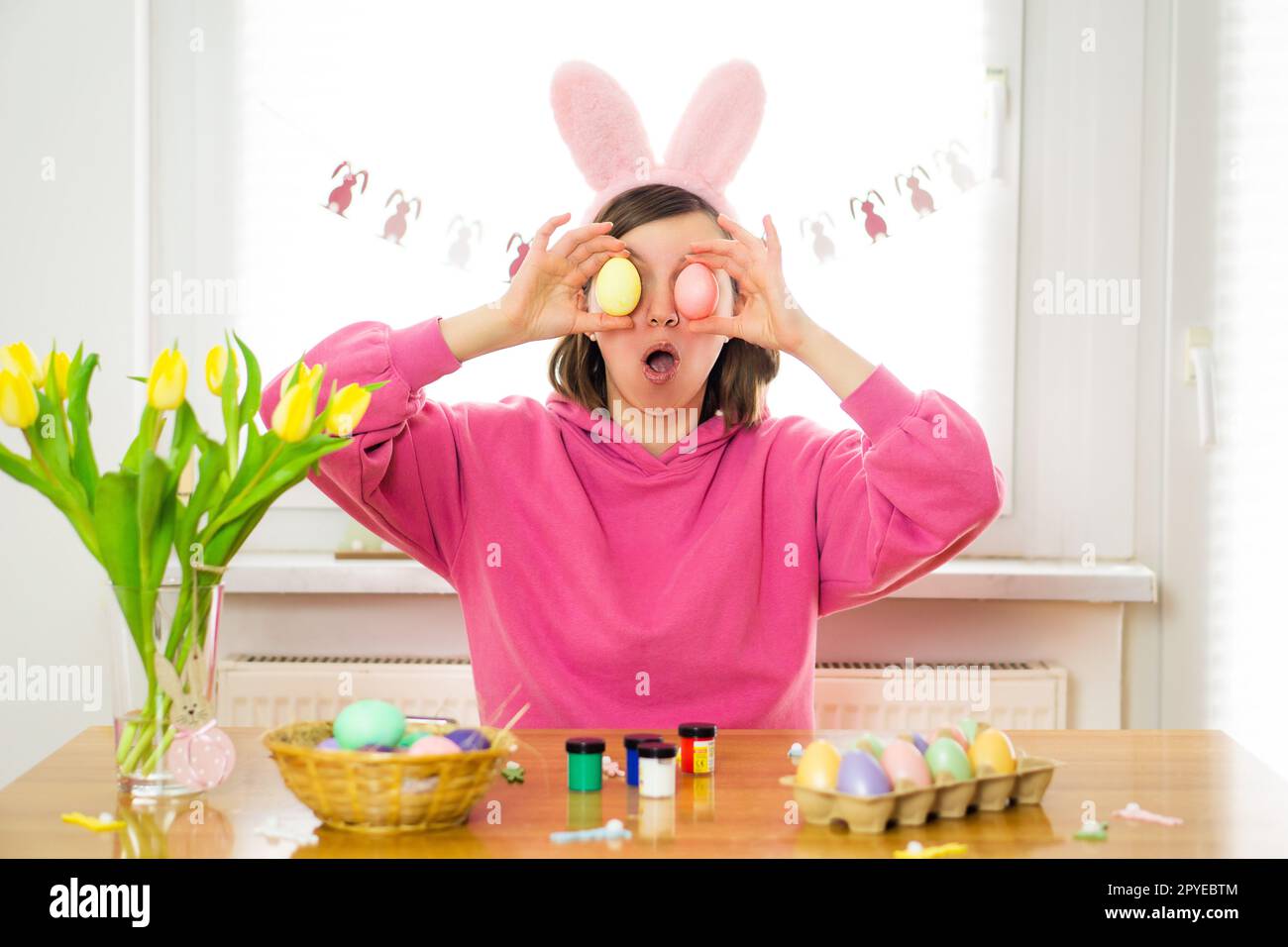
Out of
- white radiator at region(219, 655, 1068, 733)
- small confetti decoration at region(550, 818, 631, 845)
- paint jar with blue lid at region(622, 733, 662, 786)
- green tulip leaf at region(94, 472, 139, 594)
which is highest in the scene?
green tulip leaf at region(94, 472, 139, 594)

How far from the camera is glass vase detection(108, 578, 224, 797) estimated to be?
1031 mm

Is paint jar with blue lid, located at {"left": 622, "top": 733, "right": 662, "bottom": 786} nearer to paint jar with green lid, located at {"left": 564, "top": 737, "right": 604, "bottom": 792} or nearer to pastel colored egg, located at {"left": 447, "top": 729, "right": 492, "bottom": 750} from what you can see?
paint jar with green lid, located at {"left": 564, "top": 737, "right": 604, "bottom": 792}

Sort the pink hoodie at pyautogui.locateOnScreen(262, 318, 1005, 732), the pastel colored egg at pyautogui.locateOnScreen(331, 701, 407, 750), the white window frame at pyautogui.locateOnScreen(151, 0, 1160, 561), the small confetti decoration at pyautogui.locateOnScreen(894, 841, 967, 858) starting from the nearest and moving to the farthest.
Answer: the small confetti decoration at pyautogui.locateOnScreen(894, 841, 967, 858), the pastel colored egg at pyautogui.locateOnScreen(331, 701, 407, 750), the pink hoodie at pyautogui.locateOnScreen(262, 318, 1005, 732), the white window frame at pyautogui.locateOnScreen(151, 0, 1160, 561)

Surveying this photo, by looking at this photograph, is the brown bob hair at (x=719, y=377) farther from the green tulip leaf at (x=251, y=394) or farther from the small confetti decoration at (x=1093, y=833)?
the small confetti decoration at (x=1093, y=833)

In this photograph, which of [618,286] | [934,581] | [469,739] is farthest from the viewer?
[934,581]

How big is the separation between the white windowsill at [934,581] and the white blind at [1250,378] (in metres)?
0.19

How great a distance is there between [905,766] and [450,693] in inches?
54.4

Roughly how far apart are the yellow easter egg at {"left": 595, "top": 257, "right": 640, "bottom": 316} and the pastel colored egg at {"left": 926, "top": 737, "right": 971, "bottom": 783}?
2.28 feet

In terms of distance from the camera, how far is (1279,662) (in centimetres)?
213

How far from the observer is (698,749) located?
1.13 meters
